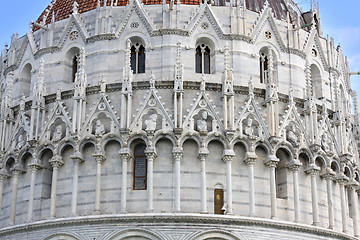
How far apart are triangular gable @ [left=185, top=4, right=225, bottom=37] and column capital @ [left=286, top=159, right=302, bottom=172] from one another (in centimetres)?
620

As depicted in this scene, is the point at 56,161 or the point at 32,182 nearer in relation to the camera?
the point at 56,161

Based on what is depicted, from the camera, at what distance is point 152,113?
92.0 feet

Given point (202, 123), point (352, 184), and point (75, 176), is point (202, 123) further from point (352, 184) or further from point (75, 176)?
point (352, 184)

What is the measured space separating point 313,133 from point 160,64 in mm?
6988

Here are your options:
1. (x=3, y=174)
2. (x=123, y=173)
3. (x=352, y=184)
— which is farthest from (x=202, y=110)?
(x=3, y=174)

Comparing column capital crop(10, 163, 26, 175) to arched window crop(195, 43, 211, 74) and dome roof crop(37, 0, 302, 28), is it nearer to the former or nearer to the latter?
dome roof crop(37, 0, 302, 28)

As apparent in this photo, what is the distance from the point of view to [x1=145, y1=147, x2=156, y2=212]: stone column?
1048 inches

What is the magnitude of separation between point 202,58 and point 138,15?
10.9ft

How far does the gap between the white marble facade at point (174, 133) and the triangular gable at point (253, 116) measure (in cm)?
6

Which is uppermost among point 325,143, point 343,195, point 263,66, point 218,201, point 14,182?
point 263,66

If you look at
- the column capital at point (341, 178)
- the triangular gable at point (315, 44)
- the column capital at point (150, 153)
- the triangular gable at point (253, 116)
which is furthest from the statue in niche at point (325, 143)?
the column capital at point (150, 153)

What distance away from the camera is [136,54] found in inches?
1186

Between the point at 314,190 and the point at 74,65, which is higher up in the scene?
the point at 74,65

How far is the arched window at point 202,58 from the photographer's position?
1179 inches
